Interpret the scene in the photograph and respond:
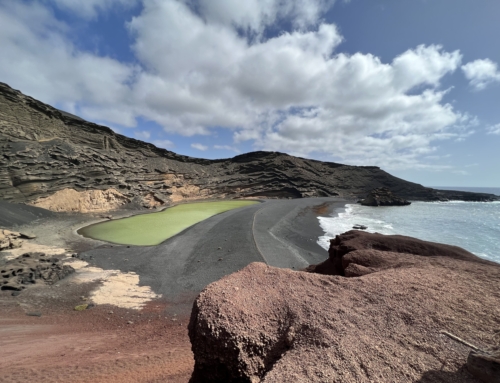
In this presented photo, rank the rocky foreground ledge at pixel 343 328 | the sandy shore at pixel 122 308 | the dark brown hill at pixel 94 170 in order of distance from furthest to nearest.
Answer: the dark brown hill at pixel 94 170 → the sandy shore at pixel 122 308 → the rocky foreground ledge at pixel 343 328

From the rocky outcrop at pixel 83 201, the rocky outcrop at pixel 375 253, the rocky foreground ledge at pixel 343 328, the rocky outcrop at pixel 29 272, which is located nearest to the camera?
the rocky foreground ledge at pixel 343 328

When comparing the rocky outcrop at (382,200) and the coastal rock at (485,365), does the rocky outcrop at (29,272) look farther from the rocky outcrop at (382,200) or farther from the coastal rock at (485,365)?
the rocky outcrop at (382,200)

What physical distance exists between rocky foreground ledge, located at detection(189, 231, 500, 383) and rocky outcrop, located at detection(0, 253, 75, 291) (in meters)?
9.57

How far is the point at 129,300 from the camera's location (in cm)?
864

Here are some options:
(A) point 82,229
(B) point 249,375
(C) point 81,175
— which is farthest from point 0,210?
(B) point 249,375

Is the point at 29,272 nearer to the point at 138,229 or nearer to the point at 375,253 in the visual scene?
the point at 138,229

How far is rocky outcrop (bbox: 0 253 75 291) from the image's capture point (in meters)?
8.77

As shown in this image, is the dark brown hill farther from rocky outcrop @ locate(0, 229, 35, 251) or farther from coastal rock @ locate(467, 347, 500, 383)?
coastal rock @ locate(467, 347, 500, 383)

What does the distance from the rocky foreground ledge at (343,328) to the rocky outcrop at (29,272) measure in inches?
377

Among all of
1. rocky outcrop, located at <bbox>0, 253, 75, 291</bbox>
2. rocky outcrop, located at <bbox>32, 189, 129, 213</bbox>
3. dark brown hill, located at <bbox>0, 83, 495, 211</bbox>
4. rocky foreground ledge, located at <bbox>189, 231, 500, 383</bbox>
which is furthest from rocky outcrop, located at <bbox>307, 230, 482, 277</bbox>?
dark brown hill, located at <bbox>0, 83, 495, 211</bbox>

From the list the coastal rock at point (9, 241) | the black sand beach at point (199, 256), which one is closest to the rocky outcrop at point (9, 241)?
the coastal rock at point (9, 241)

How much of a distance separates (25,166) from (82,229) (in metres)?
9.34

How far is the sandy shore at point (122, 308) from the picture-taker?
4.66m

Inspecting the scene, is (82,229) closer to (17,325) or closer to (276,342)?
(17,325)
